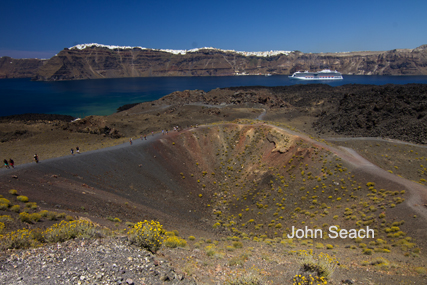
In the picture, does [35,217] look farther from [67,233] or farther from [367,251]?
[367,251]

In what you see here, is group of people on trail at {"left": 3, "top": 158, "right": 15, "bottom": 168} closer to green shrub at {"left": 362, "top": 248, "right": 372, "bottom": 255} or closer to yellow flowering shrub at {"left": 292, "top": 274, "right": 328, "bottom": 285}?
yellow flowering shrub at {"left": 292, "top": 274, "right": 328, "bottom": 285}

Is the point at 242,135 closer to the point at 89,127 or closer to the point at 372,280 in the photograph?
the point at 372,280

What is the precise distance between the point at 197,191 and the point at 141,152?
9.55m

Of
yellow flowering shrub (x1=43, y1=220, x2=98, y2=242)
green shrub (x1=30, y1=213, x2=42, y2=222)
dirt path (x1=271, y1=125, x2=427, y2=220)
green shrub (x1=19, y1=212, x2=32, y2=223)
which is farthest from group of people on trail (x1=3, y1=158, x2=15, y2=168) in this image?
dirt path (x1=271, y1=125, x2=427, y2=220)

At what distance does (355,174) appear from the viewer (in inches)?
1021

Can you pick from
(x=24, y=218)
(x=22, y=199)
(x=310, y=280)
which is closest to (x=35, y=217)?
(x=24, y=218)

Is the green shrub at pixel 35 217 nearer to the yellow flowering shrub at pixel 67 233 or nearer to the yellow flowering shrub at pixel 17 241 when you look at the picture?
the yellow flowering shrub at pixel 67 233

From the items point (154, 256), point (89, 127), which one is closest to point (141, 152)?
point (154, 256)

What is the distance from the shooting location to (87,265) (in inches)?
338

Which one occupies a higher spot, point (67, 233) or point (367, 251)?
point (67, 233)

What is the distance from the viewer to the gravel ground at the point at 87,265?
782cm

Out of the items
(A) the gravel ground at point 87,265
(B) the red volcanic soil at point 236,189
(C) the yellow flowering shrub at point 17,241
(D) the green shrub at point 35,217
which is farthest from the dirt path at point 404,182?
(D) the green shrub at point 35,217

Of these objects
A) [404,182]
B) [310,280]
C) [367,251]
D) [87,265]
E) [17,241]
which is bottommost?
[367,251]

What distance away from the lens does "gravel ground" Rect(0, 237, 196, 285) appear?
782cm
